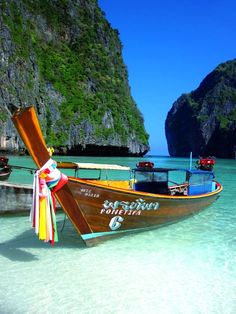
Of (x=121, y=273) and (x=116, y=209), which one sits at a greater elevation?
(x=116, y=209)

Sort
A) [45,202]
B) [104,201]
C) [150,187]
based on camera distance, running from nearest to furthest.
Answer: [45,202], [104,201], [150,187]

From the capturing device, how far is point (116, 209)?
9094mm

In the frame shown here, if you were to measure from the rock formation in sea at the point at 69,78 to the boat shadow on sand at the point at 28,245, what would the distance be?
4704cm

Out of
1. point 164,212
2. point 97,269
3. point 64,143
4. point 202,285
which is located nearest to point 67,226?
point 164,212

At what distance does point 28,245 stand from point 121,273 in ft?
9.11

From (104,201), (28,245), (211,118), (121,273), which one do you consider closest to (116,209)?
(104,201)

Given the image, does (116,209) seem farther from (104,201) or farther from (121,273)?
(121,273)

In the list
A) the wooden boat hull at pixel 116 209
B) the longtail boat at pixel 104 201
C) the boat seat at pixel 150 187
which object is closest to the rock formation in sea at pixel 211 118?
the boat seat at pixel 150 187

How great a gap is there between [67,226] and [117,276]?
4457 millimetres

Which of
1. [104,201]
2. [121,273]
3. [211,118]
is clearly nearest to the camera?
[121,273]

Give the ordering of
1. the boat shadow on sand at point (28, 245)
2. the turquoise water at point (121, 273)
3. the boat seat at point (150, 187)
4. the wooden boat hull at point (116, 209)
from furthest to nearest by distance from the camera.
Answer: the boat seat at point (150, 187), the wooden boat hull at point (116, 209), the boat shadow on sand at point (28, 245), the turquoise water at point (121, 273)

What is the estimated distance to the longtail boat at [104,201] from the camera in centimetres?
768

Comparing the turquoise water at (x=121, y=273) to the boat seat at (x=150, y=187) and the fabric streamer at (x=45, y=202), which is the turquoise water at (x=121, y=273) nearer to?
the fabric streamer at (x=45, y=202)

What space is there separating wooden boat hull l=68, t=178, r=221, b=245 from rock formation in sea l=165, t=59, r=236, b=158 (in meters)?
130
